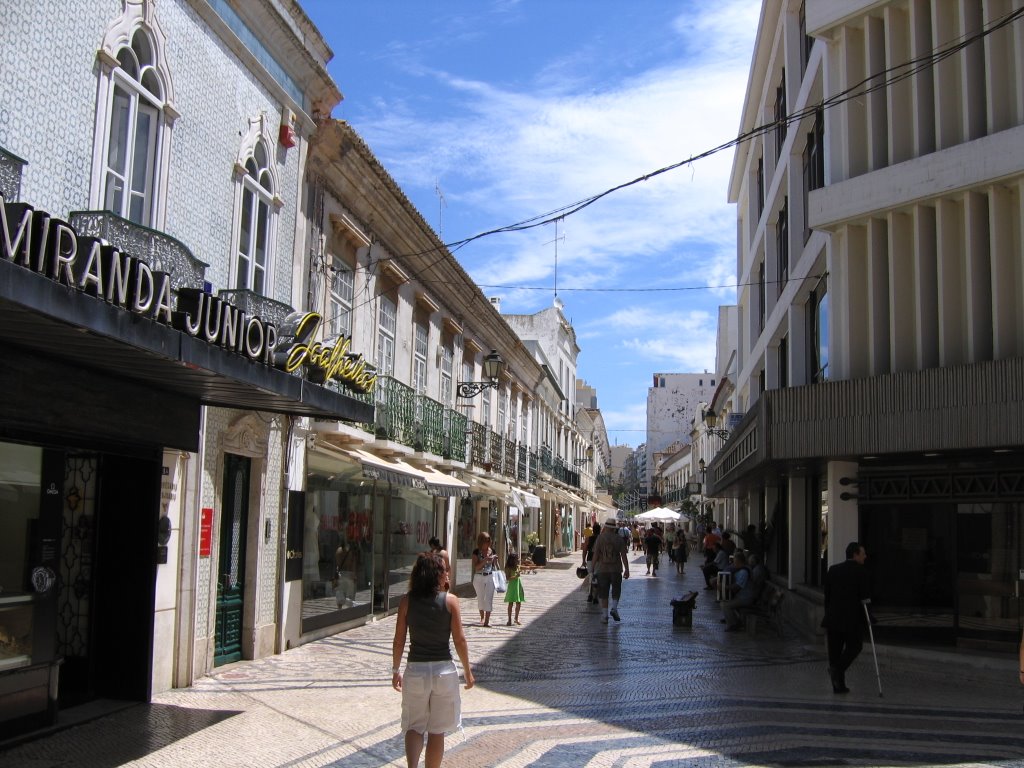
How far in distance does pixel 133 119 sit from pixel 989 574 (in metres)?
10.8

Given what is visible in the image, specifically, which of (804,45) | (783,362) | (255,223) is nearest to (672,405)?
(783,362)

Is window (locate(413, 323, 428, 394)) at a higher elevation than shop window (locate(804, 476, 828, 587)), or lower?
higher

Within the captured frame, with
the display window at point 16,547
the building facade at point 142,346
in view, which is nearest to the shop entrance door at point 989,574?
the building facade at point 142,346

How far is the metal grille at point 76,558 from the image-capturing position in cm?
890

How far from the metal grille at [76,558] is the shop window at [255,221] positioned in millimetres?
3001

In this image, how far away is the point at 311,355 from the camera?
10609 millimetres

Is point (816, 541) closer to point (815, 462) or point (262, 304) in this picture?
point (815, 462)

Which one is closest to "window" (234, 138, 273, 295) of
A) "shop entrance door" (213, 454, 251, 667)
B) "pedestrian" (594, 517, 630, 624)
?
"shop entrance door" (213, 454, 251, 667)

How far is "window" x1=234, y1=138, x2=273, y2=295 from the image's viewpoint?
450 inches

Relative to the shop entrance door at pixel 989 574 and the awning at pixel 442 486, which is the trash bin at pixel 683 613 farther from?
the shop entrance door at pixel 989 574

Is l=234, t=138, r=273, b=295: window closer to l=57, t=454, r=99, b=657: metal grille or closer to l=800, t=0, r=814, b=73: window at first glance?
l=57, t=454, r=99, b=657: metal grille

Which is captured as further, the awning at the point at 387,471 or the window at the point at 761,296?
the window at the point at 761,296

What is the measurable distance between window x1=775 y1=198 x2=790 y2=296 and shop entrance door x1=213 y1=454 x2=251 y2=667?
478 inches

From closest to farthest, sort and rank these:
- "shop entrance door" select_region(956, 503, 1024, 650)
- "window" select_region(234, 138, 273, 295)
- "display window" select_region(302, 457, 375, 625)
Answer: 1. "window" select_region(234, 138, 273, 295)
2. "shop entrance door" select_region(956, 503, 1024, 650)
3. "display window" select_region(302, 457, 375, 625)
